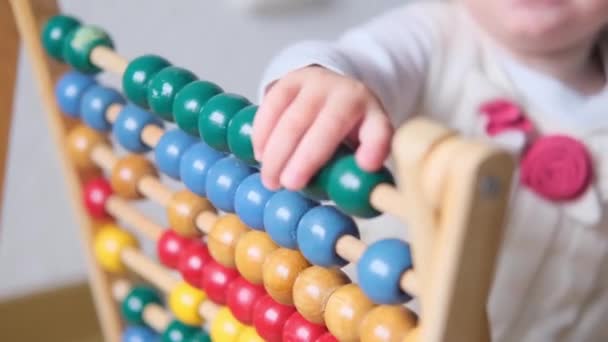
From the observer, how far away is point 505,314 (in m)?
0.60

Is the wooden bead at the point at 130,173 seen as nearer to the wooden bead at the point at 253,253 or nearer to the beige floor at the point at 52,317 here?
the wooden bead at the point at 253,253

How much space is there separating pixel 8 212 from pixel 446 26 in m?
0.61

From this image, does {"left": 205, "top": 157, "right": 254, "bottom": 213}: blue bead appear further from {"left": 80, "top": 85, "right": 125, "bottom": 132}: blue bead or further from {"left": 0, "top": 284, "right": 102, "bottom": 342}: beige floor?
{"left": 0, "top": 284, "right": 102, "bottom": 342}: beige floor

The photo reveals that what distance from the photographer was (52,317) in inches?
40.7

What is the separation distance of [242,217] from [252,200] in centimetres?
2

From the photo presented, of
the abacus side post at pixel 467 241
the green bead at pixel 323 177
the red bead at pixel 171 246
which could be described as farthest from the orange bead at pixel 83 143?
the abacus side post at pixel 467 241

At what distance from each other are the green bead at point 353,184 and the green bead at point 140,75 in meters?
0.20

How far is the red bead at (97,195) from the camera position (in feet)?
2.30

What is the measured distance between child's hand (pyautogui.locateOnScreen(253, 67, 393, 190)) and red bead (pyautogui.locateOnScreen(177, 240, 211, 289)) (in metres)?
0.17

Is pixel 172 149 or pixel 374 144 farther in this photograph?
pixel 172 149

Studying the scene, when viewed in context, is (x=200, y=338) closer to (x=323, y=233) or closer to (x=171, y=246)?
(x=171, y=246)

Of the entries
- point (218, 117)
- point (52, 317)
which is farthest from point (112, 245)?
point (52, 317)

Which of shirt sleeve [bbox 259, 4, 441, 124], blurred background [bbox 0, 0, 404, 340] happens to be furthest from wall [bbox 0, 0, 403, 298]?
shirt sleeve [bbox 259, 4, 441, 124]

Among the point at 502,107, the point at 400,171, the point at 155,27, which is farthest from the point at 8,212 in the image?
the point at 400,171
